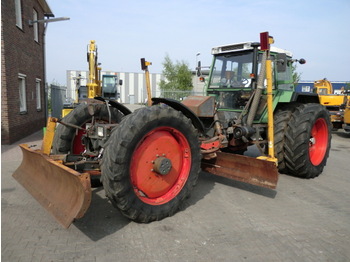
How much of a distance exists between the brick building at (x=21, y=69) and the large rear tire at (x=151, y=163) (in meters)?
6.84

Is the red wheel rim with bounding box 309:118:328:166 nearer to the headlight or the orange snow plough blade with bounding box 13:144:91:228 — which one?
the headlight

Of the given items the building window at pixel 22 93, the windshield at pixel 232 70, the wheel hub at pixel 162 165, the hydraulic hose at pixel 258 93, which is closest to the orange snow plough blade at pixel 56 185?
the wheel hub at pixel 162 165

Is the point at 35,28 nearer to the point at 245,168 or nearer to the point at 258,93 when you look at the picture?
the point at 258,93

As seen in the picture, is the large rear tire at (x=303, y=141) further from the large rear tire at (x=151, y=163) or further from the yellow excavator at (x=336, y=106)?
the yellow excavator at (x=336, y=106)

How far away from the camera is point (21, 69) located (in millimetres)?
9812

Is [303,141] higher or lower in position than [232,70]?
lower

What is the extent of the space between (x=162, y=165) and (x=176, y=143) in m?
0.41

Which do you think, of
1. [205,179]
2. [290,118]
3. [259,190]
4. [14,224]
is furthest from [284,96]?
[14,224]

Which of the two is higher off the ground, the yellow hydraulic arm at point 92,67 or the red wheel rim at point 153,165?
the yellow hydraulic arm at point 92,67

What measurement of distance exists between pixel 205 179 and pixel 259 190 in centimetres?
103

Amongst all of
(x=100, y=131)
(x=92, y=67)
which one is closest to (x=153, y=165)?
(x=100, y=131)

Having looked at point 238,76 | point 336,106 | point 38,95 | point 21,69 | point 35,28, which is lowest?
point 336,106

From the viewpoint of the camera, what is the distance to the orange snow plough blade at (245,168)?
3.91 m

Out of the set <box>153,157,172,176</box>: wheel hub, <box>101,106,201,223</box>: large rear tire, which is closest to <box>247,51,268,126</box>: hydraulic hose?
<box>101,106,201,223</box>: large rear tire
